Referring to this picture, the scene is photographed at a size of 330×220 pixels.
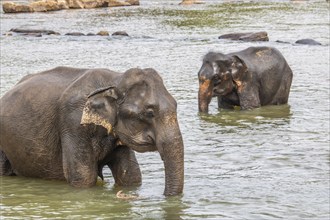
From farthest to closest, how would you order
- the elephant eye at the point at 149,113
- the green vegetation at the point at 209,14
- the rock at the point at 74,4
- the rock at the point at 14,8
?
the rock at the point at 74,4, the rock at the point at 14,8, the green vegetation at the point at 209,14, the elephant eye at the point at 149,113

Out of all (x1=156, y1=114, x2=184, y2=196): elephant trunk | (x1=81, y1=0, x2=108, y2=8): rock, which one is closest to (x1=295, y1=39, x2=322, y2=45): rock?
(x1=156, y1=114, x2=184, y2=196): elephant trunk

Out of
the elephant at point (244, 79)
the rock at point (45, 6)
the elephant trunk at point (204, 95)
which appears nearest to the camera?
the elephant trunk at point (204, 95)

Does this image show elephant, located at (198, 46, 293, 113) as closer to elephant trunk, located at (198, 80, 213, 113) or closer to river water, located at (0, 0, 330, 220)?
elephant trunk, located at (198, 80, 213, 113)

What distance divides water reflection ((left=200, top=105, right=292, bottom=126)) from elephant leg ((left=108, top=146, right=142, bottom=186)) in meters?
5.04

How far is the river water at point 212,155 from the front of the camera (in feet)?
30.0

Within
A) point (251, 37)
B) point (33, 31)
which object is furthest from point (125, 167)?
point (33, 31)

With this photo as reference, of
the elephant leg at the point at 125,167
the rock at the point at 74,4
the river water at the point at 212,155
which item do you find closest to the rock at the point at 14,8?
the rock at the point at 74,4

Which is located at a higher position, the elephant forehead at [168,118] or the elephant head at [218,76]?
the elephant forehead at [168,118]

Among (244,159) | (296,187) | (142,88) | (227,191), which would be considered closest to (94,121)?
(142,88)

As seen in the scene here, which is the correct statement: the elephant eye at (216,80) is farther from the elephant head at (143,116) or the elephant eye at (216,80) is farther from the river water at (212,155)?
the elephant head at (143,116)

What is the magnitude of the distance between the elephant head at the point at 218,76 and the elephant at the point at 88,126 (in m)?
5.50

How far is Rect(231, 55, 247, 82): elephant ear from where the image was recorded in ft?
52.1

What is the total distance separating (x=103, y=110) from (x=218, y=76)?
686cm

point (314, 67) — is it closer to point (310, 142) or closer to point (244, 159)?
point (310, 142)
